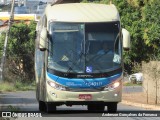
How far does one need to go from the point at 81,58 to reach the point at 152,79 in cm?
1783

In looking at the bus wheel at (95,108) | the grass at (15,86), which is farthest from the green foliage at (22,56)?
the bus wheel at (95,108)

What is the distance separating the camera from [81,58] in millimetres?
20812

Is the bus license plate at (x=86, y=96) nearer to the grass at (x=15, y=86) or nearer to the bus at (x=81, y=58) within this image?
the bus at (x=81, y=58)

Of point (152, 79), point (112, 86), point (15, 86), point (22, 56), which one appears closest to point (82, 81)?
point (112, 86)

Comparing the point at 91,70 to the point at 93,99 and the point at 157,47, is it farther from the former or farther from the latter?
the point at 157,47

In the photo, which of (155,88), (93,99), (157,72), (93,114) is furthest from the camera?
(155,88)

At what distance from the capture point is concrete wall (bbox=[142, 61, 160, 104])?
35.2 metres

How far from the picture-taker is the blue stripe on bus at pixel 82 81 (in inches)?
807

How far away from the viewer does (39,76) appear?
23141mm

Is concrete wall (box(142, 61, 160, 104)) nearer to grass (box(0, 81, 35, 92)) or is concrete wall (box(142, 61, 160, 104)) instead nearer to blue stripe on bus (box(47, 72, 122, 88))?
blue stripe on bus (box(47, 72, 122, 88))

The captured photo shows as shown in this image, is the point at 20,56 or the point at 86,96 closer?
the point at 86,96

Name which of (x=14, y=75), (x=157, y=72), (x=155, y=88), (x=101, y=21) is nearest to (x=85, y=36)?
(x=101, y=21)

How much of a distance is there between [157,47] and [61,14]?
871 inches

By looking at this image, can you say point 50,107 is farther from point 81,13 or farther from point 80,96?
point 81,13
